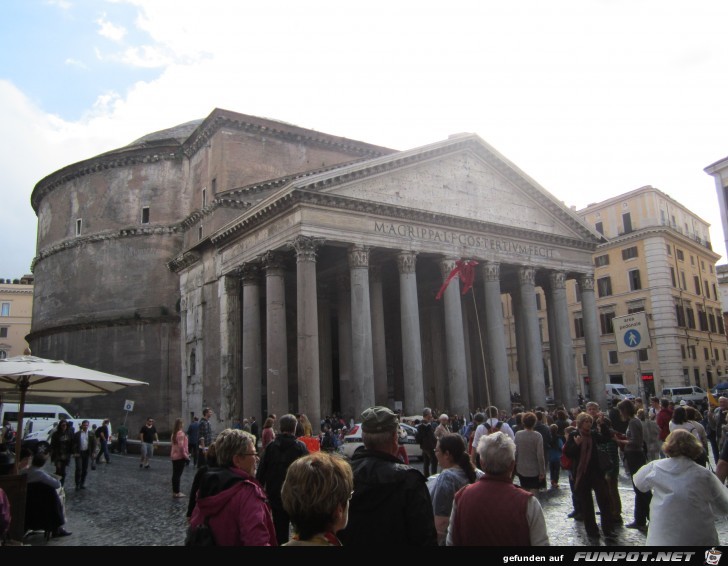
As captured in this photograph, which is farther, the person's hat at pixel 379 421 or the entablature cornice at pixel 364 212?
the entablature cornice at pixel 364 212

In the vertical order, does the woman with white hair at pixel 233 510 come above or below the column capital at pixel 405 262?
below

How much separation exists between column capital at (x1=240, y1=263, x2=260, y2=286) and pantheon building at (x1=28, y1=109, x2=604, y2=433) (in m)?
0.11

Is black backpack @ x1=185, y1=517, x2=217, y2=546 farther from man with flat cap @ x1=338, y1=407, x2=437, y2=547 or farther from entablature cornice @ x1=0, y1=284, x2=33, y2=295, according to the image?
entablature cornice @ x1=0, y1=284, x2=33, y2=295

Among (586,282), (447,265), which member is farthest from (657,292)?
(447,265)

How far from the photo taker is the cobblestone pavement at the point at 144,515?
7.67 m

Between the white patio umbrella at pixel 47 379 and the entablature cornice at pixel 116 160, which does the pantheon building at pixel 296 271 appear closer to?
the entablature cornice at pixel 116 160

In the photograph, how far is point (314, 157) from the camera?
2870 cm

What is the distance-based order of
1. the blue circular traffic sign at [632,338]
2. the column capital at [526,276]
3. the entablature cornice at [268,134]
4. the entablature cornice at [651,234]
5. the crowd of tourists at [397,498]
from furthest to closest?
1. the entablature cornice at [651,234]
2. the entablature cornice at [268,134]
3. the column capital at [526,276]
4. the blue circular traffic sign at [632,338]
5. the crowd of tourists at [397,498]

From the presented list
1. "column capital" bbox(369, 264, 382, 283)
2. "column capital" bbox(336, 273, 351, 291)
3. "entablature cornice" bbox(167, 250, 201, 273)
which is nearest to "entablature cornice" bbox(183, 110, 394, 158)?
"entablature cornice" bbox(167, 250, 201, 273)

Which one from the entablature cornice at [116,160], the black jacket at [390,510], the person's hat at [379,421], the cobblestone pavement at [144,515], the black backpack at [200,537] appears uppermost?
the entablature cornice at [116,160]

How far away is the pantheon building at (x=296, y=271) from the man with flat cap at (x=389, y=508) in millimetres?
12200

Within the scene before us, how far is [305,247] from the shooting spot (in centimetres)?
1942

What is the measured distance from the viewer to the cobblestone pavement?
25.2ft

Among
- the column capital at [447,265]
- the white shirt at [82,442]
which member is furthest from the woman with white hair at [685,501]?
the column capital at [447,265]
